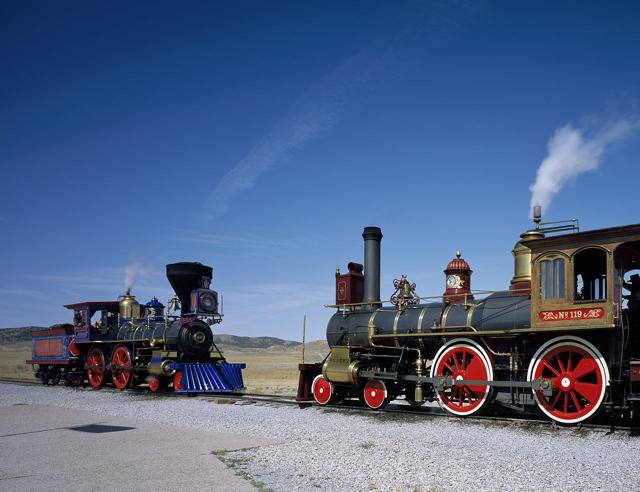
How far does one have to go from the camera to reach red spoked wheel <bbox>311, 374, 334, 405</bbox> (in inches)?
632

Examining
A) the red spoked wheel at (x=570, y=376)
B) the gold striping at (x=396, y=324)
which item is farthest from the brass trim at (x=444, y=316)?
the red spoked wheel at (x=570, y=376)

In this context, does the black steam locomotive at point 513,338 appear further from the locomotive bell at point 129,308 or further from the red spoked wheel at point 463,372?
the locomotive bell at point 129,308

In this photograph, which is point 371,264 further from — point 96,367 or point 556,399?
point 96,367

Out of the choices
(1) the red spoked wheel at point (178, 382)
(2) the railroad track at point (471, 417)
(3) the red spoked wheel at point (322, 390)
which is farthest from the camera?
(1) the red spoked wheel at point (178, 382)

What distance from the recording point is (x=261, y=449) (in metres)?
9.45

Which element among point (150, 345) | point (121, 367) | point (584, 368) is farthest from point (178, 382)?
point (584, 368)

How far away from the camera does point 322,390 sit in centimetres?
1622

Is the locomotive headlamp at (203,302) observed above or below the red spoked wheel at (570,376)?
above

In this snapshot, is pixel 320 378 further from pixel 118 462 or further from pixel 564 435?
pixel 118 462

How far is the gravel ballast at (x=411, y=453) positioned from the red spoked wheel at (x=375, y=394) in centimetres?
96

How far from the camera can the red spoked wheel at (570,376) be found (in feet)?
37.2

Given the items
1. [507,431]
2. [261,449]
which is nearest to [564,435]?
[507,431]

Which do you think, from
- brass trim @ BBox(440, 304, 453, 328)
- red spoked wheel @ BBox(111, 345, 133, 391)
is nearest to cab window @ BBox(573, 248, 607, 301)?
brass trim @ BBox(440, 304, 453, 328)

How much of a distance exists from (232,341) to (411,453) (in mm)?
154852
